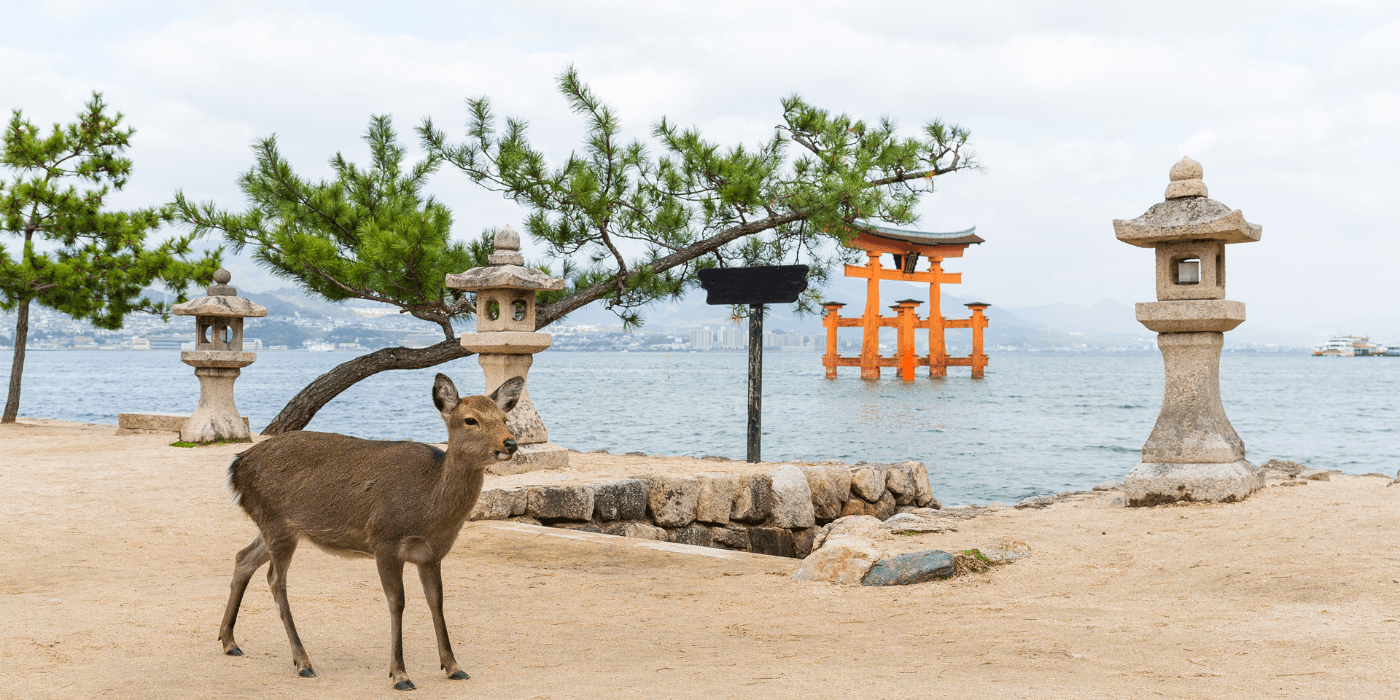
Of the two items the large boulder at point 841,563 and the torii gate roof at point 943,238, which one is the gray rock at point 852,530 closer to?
the large boulder at point 841,563

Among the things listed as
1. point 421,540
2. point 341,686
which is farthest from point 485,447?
point 341,686

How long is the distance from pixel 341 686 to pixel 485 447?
1.02m

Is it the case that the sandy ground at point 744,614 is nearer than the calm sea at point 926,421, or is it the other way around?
the sandy ground at point 744,614

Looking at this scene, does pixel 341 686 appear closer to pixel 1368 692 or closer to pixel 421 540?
pixel 421 540

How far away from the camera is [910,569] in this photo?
18.5ft

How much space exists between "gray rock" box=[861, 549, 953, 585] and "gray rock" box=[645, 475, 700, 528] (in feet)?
10.1

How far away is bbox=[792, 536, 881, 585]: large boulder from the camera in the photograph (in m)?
5.68

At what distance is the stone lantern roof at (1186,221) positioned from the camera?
7.49 metres

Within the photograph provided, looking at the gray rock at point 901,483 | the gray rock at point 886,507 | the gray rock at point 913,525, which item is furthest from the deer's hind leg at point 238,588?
the gray rock at point 901,483

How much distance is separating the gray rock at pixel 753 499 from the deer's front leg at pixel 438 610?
5304 mm

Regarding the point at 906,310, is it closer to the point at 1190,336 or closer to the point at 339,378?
the point at 339,378

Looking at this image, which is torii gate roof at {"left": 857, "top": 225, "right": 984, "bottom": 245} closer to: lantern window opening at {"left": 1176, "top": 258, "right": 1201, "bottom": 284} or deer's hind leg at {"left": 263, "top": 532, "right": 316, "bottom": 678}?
lantern window opening at {"left": 1176, "top": 258, "right": 1201, "bottom": 284}

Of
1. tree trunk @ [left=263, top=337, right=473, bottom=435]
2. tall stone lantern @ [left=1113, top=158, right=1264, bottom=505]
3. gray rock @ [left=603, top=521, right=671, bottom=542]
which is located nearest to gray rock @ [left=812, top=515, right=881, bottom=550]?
gray rock @ [left=603, top=521, right=671, bottom=542]

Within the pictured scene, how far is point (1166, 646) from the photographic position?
13.3ft
